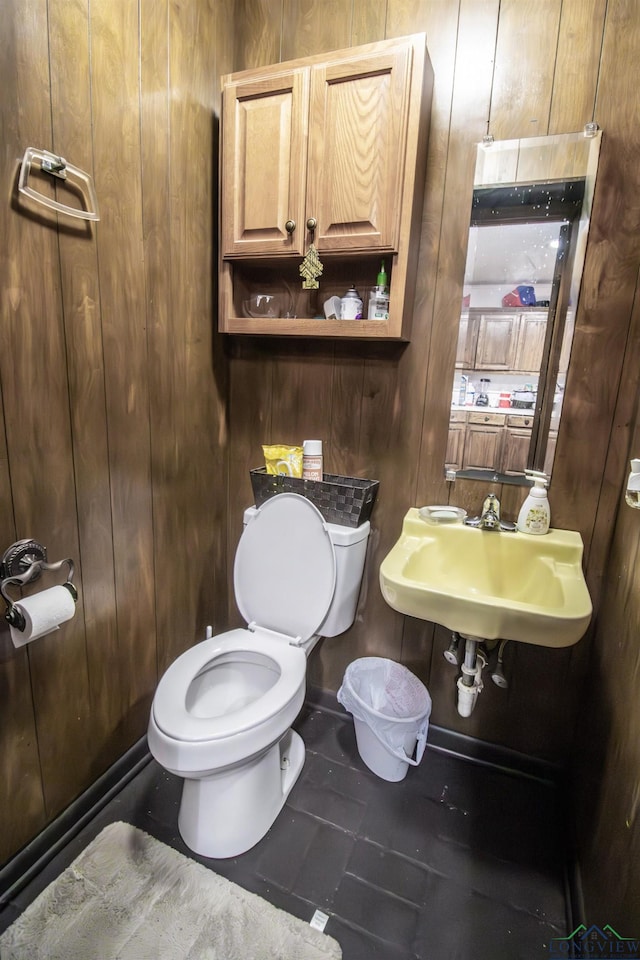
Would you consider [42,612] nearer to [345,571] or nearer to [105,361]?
[105,361]

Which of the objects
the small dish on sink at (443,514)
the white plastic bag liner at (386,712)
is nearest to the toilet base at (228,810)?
the white plastic bag liner at (386,712)

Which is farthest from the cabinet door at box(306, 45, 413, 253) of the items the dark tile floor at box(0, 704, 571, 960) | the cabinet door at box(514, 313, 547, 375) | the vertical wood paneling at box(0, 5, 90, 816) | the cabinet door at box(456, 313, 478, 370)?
the dark tile floor at box(0, 704, 571, 960)

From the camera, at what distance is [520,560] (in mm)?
1352

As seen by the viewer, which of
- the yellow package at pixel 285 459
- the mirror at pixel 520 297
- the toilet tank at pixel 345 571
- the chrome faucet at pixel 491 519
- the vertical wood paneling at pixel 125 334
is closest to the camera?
the vertical wood paneling at pixel 125 334

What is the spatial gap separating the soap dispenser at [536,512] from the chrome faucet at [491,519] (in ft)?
0.15

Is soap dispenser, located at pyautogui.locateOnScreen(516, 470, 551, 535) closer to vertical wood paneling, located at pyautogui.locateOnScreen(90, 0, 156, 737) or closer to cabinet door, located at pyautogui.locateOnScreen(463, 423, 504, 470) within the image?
cabinet door, located at pyautogui.locateOnScreen(463, 423, 504, 470)

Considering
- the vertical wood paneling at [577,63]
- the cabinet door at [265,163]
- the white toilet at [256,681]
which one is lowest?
the white toilet at [256,681]

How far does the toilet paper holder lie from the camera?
3.28 ft

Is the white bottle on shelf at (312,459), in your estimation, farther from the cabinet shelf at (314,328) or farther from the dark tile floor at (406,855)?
the dark tile floor at (406,855)

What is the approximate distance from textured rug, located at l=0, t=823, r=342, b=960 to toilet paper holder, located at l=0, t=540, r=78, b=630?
2.33 ft

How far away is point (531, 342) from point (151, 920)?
178 centimetres

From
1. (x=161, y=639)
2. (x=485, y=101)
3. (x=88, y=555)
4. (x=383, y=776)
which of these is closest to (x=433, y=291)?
(x=485, y=101)

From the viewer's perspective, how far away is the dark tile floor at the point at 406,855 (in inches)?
43.5

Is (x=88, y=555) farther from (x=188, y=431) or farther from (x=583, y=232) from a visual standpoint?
(x=583, y=232)
